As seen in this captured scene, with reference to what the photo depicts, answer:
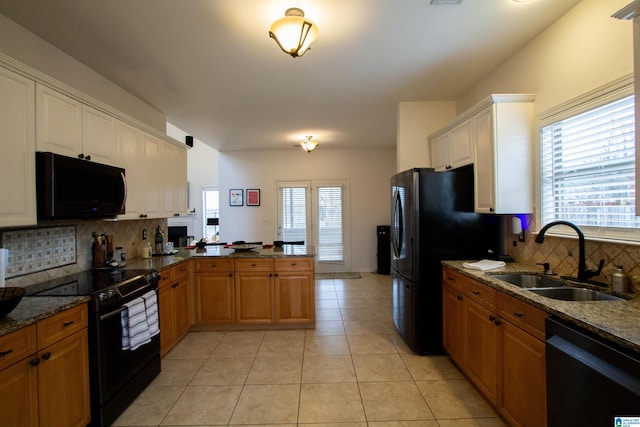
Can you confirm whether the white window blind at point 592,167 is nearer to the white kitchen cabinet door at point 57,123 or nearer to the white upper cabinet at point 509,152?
the white upper cabinet at point 509,152

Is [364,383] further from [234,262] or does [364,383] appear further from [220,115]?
[220,115]

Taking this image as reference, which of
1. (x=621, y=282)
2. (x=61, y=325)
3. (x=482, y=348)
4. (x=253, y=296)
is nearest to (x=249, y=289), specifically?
(x=253, y=296)

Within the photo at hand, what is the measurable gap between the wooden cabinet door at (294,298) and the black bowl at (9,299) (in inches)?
85.6

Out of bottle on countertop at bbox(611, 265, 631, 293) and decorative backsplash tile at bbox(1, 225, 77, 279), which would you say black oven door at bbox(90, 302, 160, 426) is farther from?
bottle on countertop at bbox(611, 265, 631, 293)

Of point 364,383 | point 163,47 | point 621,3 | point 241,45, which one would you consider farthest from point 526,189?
point 163,47

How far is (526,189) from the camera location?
2.35m

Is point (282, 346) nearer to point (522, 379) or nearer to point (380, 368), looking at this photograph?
point (380, 368)

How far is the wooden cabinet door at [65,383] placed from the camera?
4.88ft

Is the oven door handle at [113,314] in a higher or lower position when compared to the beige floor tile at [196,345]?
higher

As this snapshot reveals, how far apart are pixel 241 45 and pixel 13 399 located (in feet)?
8.44

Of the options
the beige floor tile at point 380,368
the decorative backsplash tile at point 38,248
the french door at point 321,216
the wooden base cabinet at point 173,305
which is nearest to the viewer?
the decorative backsplash tile at point 38,248

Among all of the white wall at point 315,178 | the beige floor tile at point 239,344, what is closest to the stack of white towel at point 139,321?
the beige floor tile at point 239,344

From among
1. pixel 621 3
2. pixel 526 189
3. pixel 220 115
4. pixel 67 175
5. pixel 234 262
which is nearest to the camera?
pixel 621 3

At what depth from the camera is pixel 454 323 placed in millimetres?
2484
